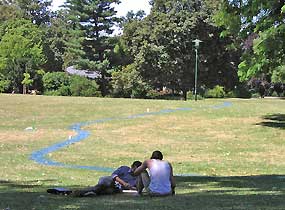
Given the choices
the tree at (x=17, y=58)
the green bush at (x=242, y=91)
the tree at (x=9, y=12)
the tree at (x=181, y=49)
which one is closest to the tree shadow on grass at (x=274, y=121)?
the tree at (x=181, y=49)

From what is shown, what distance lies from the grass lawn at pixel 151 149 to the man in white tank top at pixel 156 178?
0.29 metres

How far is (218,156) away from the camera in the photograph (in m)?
18.6

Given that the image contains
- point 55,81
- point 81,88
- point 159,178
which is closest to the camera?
point 159,178

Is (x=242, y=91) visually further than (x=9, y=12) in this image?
No

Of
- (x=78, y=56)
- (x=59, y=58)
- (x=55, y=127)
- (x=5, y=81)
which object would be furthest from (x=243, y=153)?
(x=59, y=58)

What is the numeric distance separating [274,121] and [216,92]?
29.3 meters

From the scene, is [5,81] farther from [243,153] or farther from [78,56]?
[243,153]

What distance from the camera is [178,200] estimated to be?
28.7ft

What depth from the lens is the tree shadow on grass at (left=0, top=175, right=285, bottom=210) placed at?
793 cm

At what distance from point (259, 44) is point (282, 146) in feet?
14.8

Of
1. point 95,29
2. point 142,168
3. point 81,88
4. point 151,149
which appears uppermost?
point 95,29

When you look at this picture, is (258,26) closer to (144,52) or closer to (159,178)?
(159,178)

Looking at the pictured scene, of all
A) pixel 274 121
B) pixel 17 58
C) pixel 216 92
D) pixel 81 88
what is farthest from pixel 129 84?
pixel 274 121

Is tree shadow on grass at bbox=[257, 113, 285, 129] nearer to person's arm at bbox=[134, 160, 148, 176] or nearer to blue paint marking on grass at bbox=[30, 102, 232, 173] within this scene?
blue paint marking on grass at bbox=[30, 102, 232, 173]
